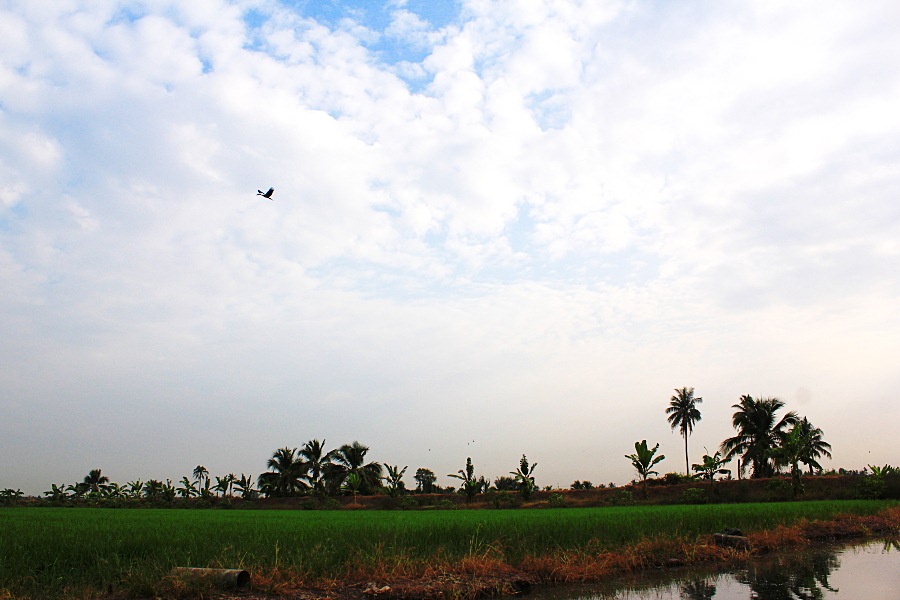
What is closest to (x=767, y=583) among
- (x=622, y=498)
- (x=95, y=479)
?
(x=622, y=498)

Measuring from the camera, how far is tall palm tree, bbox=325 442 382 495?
4869 centimetres

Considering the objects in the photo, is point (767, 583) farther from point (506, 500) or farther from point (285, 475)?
point (285, 475)

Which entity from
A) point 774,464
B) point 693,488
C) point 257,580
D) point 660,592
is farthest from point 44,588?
point 774,464

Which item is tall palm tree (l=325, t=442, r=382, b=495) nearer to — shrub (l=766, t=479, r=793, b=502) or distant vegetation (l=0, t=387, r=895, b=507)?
distant vegetation (l=0, t=387, r=895, b=507)

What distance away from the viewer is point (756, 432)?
4191 cm

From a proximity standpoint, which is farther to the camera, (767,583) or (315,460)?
(315,460)

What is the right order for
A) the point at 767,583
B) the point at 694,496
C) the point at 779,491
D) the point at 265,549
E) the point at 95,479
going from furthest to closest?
the point at 95,479, the point at 694,496, the point at 779,491, the point at 767,583, the point at 265,549

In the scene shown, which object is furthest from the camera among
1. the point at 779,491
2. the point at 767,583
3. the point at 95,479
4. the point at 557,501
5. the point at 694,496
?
the point at 95,479

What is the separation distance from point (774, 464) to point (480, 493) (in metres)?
20.2

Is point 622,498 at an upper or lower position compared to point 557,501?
upper

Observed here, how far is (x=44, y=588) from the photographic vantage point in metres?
6.46

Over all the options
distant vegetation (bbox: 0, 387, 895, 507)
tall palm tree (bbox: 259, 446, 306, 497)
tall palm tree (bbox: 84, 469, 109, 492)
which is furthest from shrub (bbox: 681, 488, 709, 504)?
tall palm tree (bbox: 84, 469, 109, 492)

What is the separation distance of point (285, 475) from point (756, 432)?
123 ft

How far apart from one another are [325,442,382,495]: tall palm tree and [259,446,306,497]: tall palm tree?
2440 millimetres
